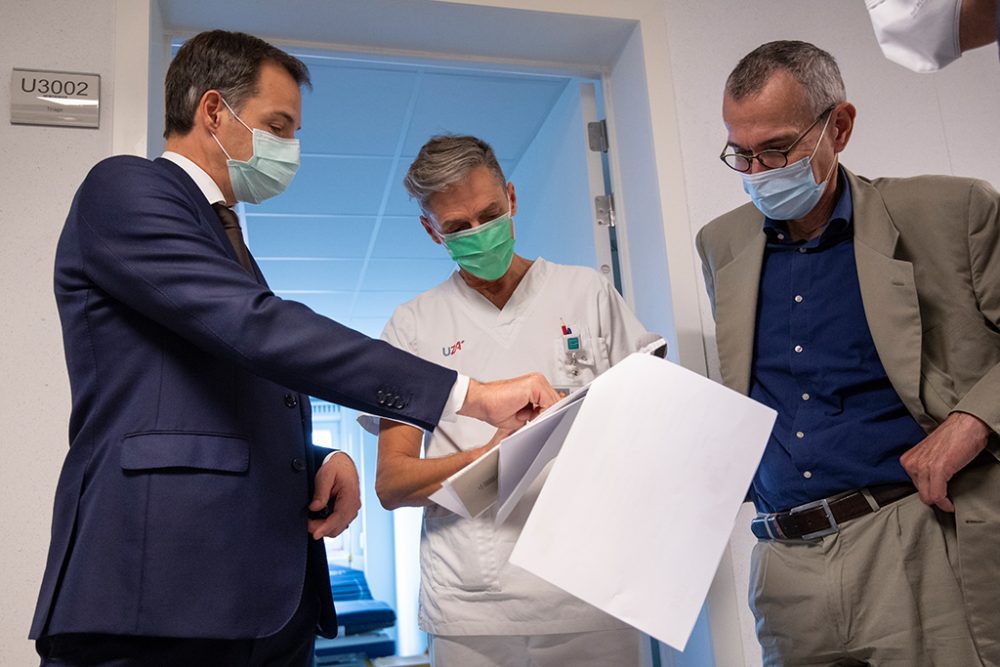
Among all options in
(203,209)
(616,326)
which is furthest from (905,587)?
(203,209)

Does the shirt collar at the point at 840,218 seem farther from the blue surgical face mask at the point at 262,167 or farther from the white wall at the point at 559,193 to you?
the white wall at the point at 559,193

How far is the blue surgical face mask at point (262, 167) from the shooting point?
1377mm

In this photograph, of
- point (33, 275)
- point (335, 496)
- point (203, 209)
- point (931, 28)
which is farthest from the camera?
point (33, 275)

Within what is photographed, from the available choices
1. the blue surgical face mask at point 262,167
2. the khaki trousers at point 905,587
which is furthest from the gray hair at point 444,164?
the khaki trousers at point 905,587

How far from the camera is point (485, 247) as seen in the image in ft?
5.51

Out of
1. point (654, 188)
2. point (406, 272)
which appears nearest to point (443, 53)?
point (654, 188)

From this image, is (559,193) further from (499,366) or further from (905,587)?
(905,587)

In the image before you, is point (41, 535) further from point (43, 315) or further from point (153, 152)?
point (153, 152)

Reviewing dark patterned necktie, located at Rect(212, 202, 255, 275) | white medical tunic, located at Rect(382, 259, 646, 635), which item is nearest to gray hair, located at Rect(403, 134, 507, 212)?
white medical tunic, located at Rect(382, 259, 646, 635)

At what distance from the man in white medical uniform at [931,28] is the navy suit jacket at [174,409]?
664 millimetres

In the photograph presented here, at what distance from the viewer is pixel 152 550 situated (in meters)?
1.02

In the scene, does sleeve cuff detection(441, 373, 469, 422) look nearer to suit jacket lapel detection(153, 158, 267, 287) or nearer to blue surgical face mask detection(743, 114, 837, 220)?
suit jacket lapel detection(153, 158, 267, 287)

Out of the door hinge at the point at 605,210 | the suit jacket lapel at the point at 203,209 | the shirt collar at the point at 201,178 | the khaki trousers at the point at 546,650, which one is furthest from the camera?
the door hinge at the point at 605,210

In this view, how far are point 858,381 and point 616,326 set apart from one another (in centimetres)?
47
